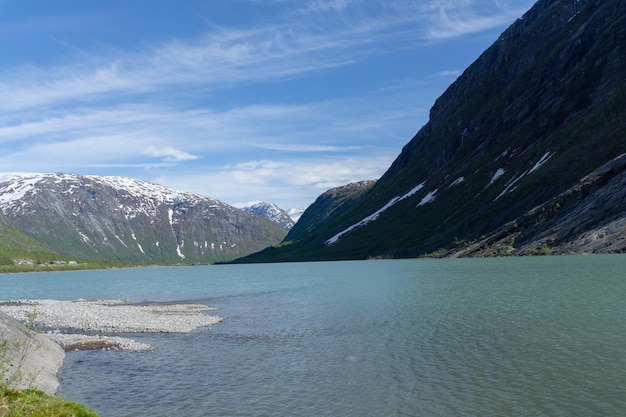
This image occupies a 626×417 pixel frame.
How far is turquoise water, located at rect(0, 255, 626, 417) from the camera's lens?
83.2ft

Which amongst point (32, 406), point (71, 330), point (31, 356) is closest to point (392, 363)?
point (32, 406)

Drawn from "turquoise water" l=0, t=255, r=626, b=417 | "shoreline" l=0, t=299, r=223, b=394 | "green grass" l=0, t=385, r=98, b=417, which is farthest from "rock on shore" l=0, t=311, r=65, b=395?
"green grass" l=0, t=385, r=98, b=417

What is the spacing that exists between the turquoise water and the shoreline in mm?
1896

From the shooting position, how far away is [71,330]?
5506 cm

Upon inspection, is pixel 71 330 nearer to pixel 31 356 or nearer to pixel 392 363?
pixel 31 356

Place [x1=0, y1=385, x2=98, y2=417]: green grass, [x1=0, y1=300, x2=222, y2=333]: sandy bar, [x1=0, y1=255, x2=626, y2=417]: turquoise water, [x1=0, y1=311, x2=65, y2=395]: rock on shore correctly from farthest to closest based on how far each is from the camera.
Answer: [x1=0, y1=300, x2=222, y2=333]: sandy bar
[x1=0, y1=311, x2=65, y2=395]: rock on shore
[x1=0, y1=255, x2=626, y2=417]: turquoise water
[x1=0, y1=385, x2=98, y2=417]: green grass

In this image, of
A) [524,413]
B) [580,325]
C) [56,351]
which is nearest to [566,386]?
[524,413]

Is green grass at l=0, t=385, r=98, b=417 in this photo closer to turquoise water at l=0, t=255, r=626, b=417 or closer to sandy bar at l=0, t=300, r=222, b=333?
turquoise water at l=0, t=255, r=626, b=417

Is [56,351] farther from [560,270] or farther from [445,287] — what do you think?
[560,270]

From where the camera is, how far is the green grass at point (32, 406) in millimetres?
17953

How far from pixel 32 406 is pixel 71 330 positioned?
40195 millimetres

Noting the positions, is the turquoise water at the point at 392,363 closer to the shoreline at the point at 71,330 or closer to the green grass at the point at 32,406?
the shoreline at the point at 71,330

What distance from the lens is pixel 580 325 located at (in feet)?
129

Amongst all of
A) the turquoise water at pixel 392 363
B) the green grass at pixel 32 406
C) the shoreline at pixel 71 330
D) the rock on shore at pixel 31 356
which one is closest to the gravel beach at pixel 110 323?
the shoreline at pixel 71 330
